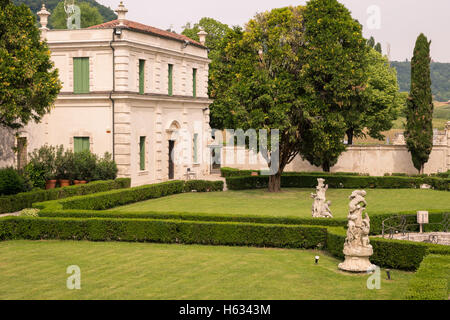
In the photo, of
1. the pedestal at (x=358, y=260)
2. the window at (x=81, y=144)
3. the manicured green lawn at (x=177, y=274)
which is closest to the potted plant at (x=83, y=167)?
the window at (x=81, y=144)

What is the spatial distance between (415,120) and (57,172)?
3142cm

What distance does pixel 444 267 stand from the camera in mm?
17688

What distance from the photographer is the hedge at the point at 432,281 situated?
14273mm

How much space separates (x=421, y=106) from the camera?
Result: 5291 centimetres

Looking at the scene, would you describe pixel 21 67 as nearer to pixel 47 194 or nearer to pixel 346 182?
pixel 47 194

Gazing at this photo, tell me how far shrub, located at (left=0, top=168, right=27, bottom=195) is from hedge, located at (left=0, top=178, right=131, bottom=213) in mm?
762

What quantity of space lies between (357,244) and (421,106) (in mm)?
35372

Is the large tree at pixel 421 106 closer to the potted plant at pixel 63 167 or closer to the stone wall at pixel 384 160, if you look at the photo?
the stone wall at pixel 384 160

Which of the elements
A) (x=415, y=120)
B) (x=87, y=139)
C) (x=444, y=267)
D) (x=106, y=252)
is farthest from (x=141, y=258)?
(x=415, y=120)

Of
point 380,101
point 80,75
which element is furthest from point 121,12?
point 380,101

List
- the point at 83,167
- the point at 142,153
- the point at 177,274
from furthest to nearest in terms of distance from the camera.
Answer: the point at 142,153 < the point at 83,167 < the point at 177,274

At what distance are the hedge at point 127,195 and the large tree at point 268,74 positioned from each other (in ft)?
18.8

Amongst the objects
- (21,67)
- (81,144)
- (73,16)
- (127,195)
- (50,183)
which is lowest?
(127,195)
